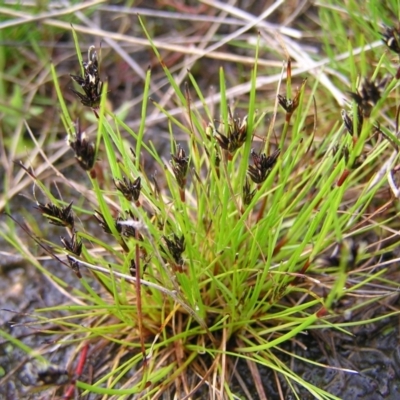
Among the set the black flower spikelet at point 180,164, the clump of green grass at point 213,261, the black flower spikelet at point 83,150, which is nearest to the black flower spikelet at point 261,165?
the clump of green grass at point 213,261

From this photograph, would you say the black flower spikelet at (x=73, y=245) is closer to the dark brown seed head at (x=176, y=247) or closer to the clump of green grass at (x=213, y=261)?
the clump of green grass at (x=213, y=261)

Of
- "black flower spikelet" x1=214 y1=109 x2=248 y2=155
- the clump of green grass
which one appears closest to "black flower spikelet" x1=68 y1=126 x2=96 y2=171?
the clump of green grass

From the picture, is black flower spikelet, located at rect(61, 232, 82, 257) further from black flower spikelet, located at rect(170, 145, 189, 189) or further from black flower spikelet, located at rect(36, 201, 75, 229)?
black flower spikelet, located at rect(170, 145, 189, 189)

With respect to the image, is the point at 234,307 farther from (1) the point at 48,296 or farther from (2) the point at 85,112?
(2) the point at 85,112

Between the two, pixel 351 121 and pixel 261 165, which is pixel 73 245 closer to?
pixel 261 165

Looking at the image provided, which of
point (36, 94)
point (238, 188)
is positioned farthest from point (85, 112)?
point (238, 188)
